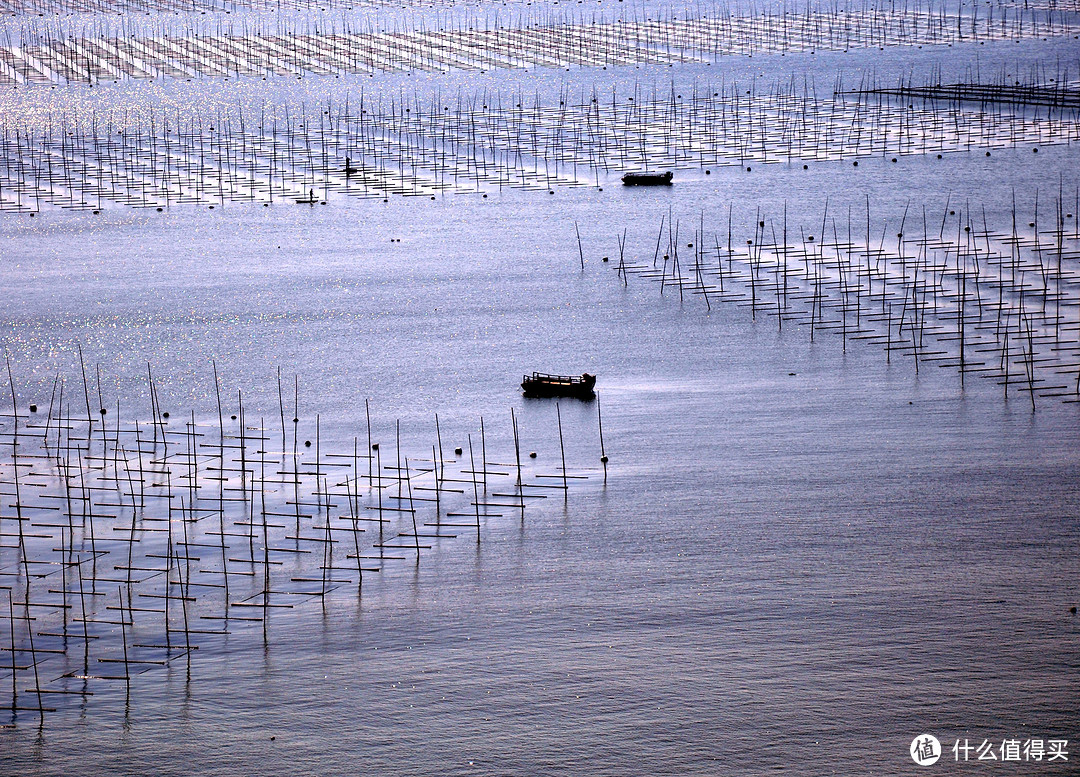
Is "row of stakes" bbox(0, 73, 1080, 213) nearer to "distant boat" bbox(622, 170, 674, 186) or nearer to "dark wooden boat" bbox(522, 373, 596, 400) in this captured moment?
"distant boat" bbox(622, 170, 674, 186)

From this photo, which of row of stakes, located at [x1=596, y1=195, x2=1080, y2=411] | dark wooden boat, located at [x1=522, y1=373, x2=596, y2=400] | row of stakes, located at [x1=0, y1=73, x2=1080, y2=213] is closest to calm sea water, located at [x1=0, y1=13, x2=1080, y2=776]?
dark wooden boat, located at [x1=522, y1=373, x2=596, y2=400]

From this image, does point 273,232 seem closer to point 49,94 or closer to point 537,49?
point 49,94

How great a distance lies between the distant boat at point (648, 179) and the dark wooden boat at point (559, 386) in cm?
3663

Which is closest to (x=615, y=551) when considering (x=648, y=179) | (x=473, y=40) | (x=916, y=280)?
(x=916, y=280)

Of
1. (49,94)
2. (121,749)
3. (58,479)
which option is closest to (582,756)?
(121,749)

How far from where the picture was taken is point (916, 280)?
71000 mm

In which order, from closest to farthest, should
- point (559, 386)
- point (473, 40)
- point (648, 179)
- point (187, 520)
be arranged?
point (187, 520) → point (559, 386) → point (648, 179) → point (473, 40)

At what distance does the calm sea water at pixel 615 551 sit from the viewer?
129ft

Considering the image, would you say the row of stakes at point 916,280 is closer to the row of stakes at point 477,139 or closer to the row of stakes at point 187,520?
the row of stakes at point 187,520

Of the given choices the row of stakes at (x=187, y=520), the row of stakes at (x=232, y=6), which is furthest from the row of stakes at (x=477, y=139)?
the row of stakes at (x=232, y=6)

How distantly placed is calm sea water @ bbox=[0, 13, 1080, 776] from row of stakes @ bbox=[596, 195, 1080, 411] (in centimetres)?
173

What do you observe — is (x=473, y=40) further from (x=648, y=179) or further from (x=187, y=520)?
(x=187, y=520)

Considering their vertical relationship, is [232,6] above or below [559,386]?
above

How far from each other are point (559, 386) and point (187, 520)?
15.9 meters
